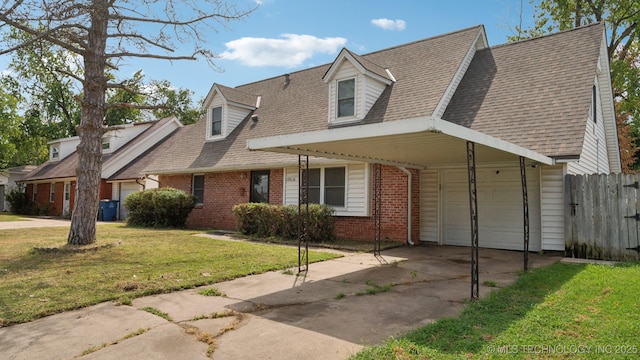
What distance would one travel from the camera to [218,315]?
182 inches

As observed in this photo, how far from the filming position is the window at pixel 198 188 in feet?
56.5

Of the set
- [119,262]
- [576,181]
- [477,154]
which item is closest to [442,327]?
[477,154]

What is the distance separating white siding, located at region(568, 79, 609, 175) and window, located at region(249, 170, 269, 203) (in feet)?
30.9

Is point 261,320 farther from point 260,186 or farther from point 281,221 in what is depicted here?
point 260,186

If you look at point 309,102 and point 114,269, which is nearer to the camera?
point 114,269

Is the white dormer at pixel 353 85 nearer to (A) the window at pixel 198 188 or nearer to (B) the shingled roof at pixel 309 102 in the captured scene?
(B) the shingled roof at pixel 309 102

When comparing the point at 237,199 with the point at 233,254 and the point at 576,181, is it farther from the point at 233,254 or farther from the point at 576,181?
the point at 576,181

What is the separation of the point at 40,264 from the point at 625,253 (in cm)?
1164

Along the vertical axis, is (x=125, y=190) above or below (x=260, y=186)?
above

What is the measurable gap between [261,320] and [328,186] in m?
8.80

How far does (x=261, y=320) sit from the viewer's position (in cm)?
448

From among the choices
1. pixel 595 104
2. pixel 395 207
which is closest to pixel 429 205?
pixel 395 207

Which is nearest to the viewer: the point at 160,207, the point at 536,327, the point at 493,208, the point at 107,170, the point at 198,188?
the point at 536,327

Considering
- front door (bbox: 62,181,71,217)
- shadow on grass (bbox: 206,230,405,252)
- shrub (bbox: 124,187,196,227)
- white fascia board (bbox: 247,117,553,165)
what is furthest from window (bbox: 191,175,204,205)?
front door (bbox: 62,181,71,217)
